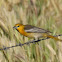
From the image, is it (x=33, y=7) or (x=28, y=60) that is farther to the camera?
(x=33, y=7)

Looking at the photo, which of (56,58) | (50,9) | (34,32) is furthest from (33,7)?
(56,58)

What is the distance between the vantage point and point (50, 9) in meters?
4.18

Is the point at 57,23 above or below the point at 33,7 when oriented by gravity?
below

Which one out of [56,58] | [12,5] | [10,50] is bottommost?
[56,58]

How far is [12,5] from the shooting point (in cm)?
371

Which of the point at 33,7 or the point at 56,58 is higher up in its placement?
the point at 33,7

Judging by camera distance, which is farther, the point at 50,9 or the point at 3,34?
the point at 50,9

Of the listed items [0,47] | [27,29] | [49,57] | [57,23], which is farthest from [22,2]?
[0,47]

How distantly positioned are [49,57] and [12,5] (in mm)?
1393

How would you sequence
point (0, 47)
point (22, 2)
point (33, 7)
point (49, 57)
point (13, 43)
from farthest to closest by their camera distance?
1. point (22, 2)
2. point (33, 7)
3. point (49, 57)
4. point (13, 43)
5. point (0, 47)

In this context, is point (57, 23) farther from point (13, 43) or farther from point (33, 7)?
point (13, 43)

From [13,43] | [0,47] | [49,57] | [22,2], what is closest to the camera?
[0,47]

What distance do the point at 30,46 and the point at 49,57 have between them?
0.92 ft

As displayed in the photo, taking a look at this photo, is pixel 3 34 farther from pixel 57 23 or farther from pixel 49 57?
pixel 57 23
